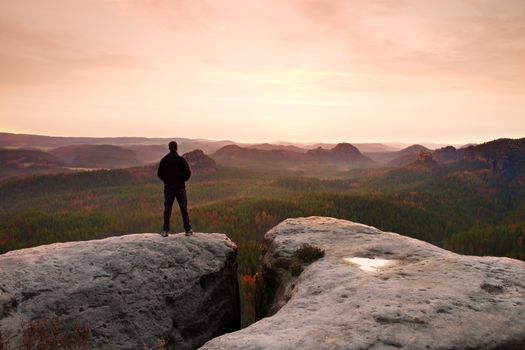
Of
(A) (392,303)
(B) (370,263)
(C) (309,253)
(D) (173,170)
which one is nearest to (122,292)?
(D) (173,170)

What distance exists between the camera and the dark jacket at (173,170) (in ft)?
60.0

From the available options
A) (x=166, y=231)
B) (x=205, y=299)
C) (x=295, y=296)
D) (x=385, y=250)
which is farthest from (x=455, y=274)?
(x=166, y=231)

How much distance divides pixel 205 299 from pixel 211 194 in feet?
518

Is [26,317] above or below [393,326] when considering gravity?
below

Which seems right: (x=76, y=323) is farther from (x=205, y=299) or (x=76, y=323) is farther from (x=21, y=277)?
(x=205, y=299)

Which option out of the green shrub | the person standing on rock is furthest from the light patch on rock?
the person standing on rock

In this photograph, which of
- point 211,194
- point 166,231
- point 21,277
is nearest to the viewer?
point 21,277

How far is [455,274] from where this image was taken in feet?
43.2

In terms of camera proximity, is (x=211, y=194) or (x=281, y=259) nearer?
(x=281, y=259)

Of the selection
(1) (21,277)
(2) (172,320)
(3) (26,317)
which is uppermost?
(1) (21,277)

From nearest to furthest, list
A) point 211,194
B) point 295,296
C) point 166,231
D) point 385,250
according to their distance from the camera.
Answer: point 295,296
point 385,250
point 166,231
point 211,194

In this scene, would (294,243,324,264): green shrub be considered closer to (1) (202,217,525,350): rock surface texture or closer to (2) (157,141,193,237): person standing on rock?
(1) (202,217,525,350): rock surface texture

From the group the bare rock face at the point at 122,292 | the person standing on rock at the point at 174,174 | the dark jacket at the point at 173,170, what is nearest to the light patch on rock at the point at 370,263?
the bare rock face at the point at 122,292

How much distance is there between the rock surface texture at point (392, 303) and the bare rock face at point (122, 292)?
3.20 metres
